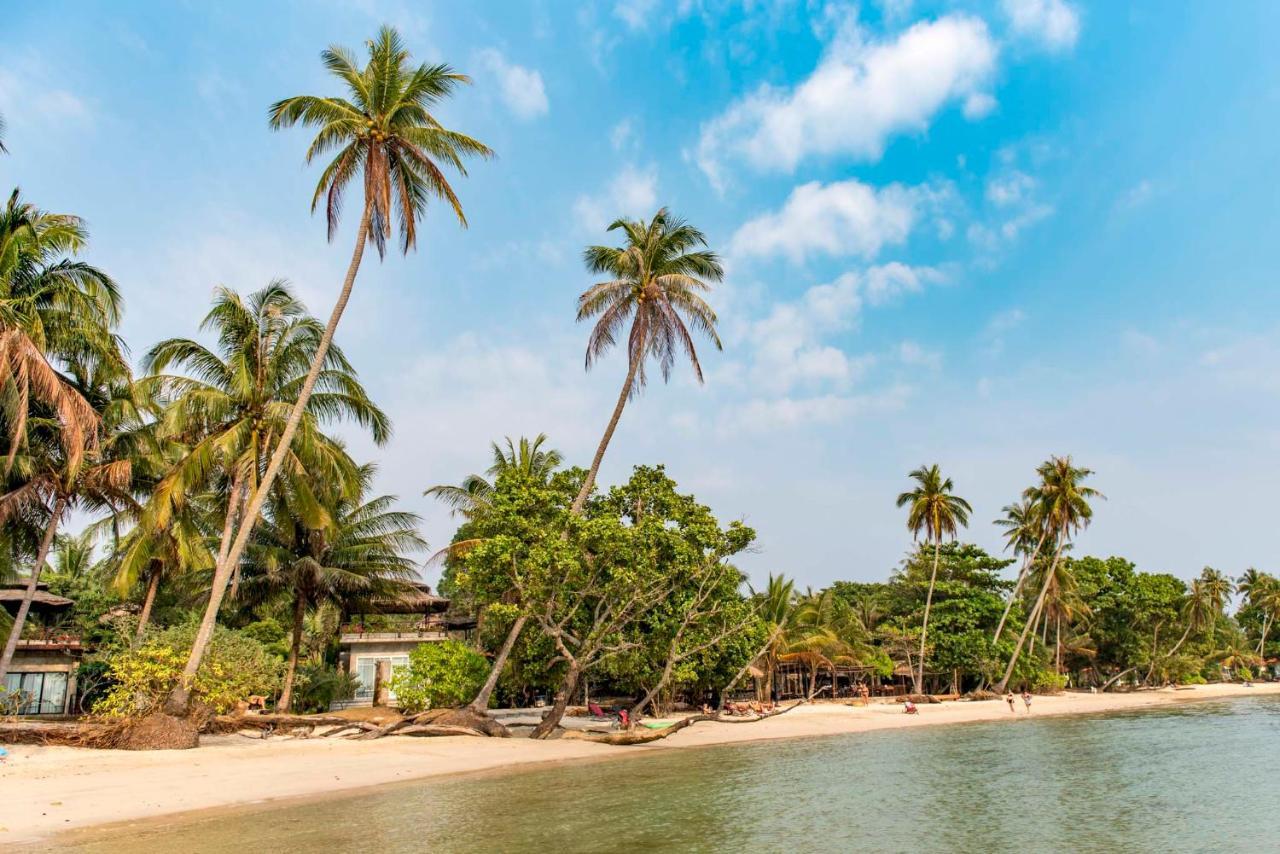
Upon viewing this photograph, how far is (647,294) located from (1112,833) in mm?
18632

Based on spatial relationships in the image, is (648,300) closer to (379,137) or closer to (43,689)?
(379,137)

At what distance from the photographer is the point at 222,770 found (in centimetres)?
1562

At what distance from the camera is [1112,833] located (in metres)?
12.3

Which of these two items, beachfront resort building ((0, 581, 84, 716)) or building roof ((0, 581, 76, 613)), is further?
beachfront resort building ((0, 581, 84, 716))

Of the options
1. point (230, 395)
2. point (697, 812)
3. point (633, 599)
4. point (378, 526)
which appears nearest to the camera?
point (697, 812)

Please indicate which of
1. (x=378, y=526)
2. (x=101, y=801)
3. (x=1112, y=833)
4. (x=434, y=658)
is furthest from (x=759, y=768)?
(x=378, y=526)

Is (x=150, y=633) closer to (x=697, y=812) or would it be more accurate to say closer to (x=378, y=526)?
(x=378, y=526)

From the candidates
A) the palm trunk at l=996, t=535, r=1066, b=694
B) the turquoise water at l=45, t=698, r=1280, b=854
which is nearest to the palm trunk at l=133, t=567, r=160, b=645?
the turquoise water at l=45, t=698, r=1280, b=854

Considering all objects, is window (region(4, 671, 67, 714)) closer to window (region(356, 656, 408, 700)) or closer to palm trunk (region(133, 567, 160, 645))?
palm trunk (region(133, 567, 160, 645))

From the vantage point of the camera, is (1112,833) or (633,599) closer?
(1112,833)

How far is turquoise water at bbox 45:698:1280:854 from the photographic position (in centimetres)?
1117

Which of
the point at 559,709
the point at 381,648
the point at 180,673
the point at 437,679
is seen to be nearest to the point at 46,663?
the point at 381,648

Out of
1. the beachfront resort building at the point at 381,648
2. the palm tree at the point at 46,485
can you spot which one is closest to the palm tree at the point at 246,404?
the palm tree at the point at 46,485

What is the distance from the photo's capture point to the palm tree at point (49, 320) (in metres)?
16.3
